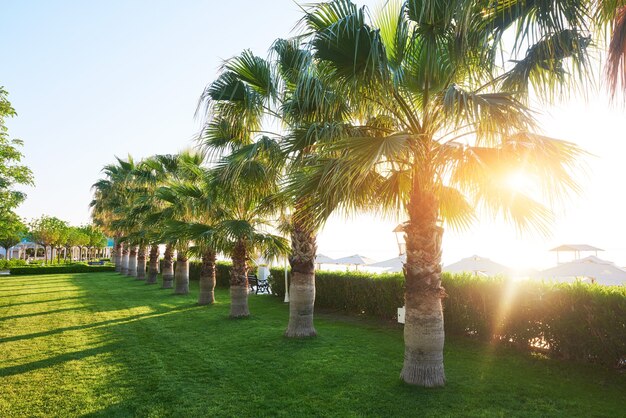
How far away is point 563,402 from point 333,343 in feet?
14.4

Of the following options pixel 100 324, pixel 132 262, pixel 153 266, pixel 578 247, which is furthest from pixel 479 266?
pixel 132 262

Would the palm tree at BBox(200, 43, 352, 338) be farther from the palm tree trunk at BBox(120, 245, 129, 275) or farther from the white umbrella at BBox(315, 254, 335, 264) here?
the palm tree trunk at BBox(120, 245, 129, 275)

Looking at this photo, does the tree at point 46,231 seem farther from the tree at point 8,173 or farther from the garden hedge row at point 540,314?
the garden hedge row at point 540,314

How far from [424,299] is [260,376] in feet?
9.28

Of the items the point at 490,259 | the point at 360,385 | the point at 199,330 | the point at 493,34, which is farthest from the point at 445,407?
the point at 490,259

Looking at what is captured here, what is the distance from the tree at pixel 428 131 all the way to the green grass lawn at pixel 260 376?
0.89 metres

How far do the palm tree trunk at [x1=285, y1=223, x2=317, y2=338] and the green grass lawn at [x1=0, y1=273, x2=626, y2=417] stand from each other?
0.37m

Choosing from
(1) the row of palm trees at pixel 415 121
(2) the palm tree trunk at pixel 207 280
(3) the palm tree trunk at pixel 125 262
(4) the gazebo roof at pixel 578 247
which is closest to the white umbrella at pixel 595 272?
(4) the gazebo roof at pixel 578 247

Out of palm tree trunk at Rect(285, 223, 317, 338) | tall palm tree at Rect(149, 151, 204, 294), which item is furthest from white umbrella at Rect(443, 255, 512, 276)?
tall palm tree at Rect(149, 151, 204, 294)

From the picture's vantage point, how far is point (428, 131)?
582 cm

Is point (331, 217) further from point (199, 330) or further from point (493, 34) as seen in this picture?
point (199, 330)

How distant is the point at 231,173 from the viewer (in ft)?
27.6

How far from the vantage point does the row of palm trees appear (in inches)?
173

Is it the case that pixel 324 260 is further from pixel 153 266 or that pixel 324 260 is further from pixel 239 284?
pixel 239 284
